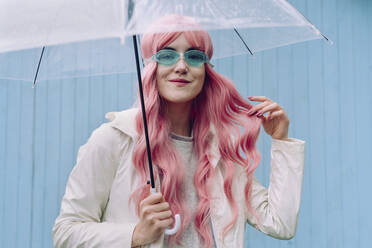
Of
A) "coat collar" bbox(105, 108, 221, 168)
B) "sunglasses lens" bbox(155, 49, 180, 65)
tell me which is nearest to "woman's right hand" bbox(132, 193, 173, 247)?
"coat collar" bbox(105, 108, 221, 168)

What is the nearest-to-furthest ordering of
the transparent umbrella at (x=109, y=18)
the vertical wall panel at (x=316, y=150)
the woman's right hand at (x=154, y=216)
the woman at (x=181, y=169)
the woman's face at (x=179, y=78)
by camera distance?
the transparent umbrella at (x=109, y=18), the woman's right hand at (x=154, y=216), the woman at (x=181, y=169), the woman's face at (x=179, y=78), the vertical wall panel at (x=316, y=150)

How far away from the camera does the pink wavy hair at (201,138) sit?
1.75m

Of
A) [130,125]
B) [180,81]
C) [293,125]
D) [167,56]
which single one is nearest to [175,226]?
[130,125]

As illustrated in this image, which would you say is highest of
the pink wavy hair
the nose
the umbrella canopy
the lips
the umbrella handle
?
the umbrella canopy

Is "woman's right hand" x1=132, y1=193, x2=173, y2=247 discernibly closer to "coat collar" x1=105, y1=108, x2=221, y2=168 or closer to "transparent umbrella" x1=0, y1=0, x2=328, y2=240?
"transparent umbrella" x1=0, y1=0, x2=328, y2=240

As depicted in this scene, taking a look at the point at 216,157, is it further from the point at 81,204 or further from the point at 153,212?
the point at 81,204

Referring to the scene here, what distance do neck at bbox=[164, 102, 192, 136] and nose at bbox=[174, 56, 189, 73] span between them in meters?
0.22

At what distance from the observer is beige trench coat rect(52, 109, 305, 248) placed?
1655mm

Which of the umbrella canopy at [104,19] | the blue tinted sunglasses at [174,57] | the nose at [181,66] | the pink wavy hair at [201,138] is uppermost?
the umbrella canopy at [104,19]

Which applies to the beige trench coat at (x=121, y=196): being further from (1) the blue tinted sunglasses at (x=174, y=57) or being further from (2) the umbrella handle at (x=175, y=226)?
(1) the blue tinted sunglasses at (x=174, y=57)

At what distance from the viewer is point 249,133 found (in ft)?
6.63

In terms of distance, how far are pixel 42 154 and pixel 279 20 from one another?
247cm

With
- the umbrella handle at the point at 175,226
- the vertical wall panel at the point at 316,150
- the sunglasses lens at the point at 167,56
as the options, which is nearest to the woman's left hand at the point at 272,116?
Result: the sunglasses lens at the point at 167,56

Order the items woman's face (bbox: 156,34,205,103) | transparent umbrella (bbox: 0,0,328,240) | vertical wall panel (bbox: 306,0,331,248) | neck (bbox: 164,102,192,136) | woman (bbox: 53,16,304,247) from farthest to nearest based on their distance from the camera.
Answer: vertical wall panel (bbox: 306,0,331,248) < neck (bbox: 164,102,192,136) < woman's face (bbox: 156,34,205,103) < woman (bbox: 53,16,304,247) < transparent umbrella (bbox: 0,0,328,240)
